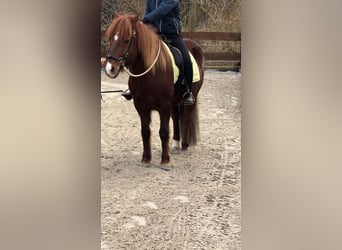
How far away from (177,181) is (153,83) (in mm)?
154

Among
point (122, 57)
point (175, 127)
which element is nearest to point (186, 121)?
point (175, 127)

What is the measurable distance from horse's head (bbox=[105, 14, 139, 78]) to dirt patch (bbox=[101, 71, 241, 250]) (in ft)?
0.06

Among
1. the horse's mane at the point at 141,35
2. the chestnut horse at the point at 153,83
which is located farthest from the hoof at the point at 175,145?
the horse's mane at the point at 141,35

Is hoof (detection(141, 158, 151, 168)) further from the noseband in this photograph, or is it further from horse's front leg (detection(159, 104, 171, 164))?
the noseband

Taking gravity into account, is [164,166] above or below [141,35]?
below

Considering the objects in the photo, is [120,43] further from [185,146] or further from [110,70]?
[185,146]

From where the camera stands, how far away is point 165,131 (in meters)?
0.75

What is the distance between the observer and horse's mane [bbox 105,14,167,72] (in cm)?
69

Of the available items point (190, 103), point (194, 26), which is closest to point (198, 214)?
point (190, 103)

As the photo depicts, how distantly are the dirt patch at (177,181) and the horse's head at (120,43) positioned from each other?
18mm

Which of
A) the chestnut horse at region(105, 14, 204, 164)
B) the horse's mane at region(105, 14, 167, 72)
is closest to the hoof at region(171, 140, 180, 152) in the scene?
the chestnut horse at region(105, 14, 204, 164)
